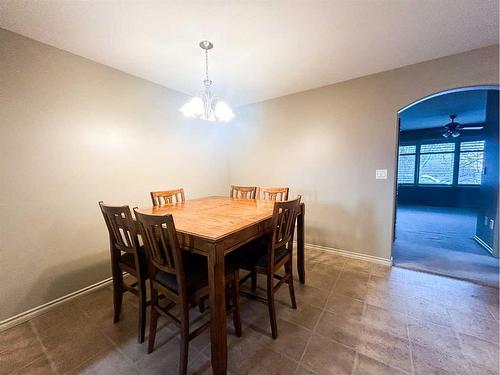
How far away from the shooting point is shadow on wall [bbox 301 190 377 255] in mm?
2727

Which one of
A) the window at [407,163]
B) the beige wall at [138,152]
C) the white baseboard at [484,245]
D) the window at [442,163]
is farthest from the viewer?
the window at [407,163]

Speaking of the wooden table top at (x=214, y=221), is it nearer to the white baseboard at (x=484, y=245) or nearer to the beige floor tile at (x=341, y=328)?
the beige floor tile at (x=341, y=328)

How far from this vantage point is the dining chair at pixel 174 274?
117 cm

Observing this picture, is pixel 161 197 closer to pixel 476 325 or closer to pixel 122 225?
pixel 122 225

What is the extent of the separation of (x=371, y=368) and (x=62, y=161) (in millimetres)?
3002

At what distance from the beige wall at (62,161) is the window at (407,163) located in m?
7.80

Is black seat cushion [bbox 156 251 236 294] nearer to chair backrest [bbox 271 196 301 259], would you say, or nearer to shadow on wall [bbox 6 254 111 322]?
chair backrest [bbox 271 196 301 259]

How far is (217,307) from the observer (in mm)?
1170

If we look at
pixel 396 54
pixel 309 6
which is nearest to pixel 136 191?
pixel 309 6

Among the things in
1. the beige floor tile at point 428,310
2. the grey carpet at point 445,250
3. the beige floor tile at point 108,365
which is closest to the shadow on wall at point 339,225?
the grey carpet at point 445,250

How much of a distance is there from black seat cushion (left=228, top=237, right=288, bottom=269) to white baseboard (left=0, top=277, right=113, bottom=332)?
5.42ft

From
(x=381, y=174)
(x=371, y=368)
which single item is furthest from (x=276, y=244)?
(x=381, y=174)

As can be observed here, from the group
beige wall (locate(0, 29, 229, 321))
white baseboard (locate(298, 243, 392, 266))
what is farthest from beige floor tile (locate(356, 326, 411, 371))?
beige wall (locate(0, 29, 229, 321))

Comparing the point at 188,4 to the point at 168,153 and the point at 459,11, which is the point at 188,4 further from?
the point at 459,11
